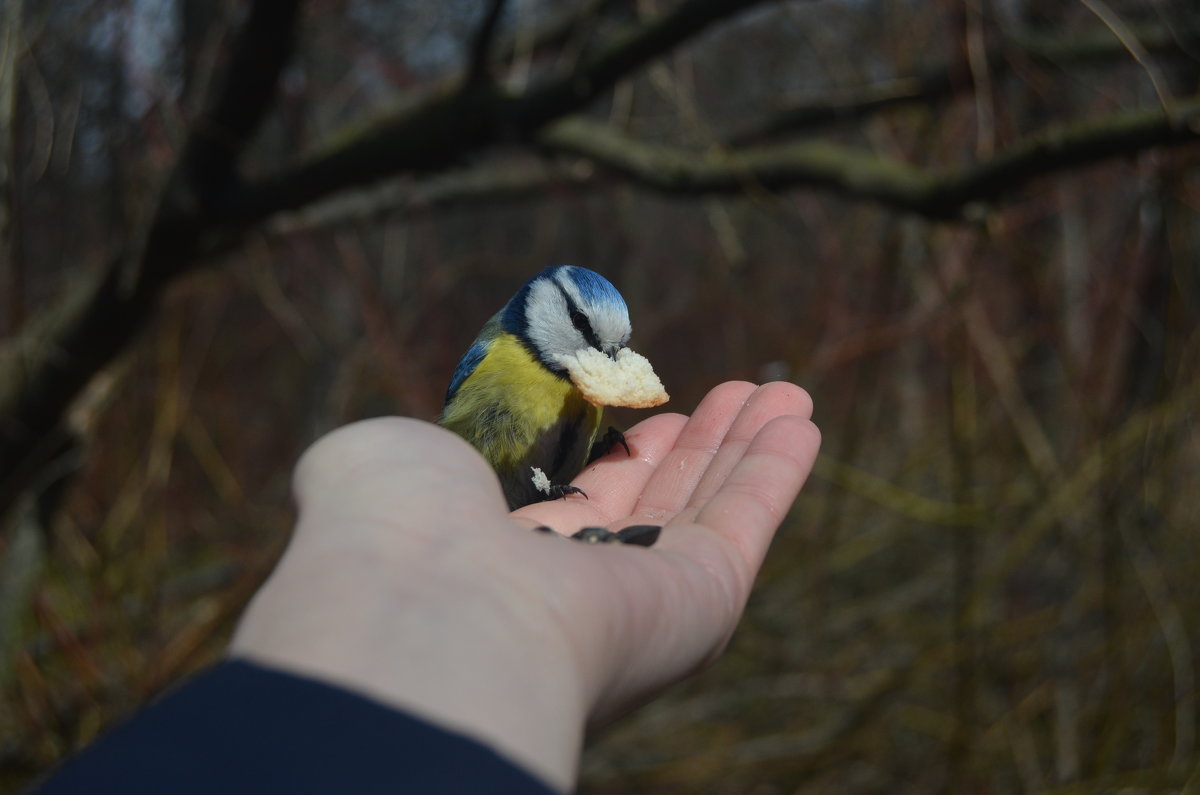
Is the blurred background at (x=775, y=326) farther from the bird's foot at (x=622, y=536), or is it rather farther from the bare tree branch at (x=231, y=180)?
the bird's foot at (x=622, y=536)

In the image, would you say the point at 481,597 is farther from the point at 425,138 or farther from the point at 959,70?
the point at 959,70

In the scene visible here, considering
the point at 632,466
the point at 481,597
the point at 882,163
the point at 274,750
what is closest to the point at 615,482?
the point at 632,466

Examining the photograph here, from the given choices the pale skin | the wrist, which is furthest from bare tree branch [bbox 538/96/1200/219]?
the wrist

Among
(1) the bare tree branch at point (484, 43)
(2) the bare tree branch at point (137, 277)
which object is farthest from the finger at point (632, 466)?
(2) the bare tree branch at point (137, 277)

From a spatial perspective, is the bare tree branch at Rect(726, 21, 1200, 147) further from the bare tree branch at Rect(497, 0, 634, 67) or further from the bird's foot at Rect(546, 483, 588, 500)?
the bird's foot at Rect(546, 483, 588, 500)

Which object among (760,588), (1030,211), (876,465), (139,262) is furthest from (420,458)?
(876,465)
